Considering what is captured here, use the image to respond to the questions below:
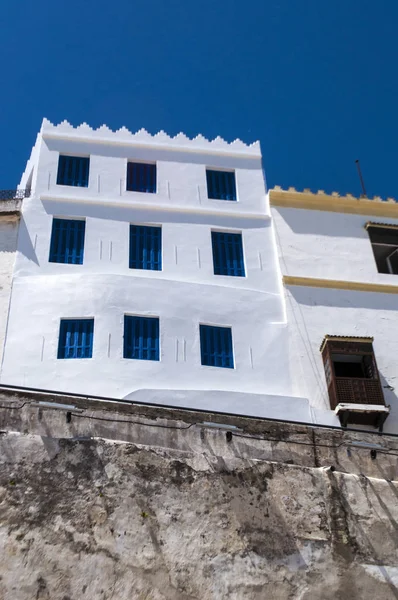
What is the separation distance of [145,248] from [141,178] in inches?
105

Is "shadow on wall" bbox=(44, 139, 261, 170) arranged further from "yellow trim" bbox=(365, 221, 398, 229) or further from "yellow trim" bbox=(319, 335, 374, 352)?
"yellow trim" bbox=(319, 335, 374, 352)

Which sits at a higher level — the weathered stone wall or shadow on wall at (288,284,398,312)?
shadow on wall at (288,284,398,312)

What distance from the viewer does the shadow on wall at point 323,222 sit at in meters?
21.4

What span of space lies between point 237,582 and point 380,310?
34.8 feet

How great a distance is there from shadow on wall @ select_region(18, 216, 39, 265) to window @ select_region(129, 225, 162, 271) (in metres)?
2.50

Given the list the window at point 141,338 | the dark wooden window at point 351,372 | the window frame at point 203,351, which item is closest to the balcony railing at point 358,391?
the dark wooden window at point 351,372

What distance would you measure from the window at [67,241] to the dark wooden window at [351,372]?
22.1 ft

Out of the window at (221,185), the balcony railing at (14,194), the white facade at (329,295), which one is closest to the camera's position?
the white facade at (329,295)

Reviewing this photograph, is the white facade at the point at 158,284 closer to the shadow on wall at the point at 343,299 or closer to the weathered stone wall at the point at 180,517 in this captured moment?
the shadow on wall at the point at 343,299

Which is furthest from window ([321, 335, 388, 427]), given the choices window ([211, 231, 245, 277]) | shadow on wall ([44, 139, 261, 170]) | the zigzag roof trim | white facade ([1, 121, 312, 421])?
the zigzag roof trim

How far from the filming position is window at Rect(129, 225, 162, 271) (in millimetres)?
19938

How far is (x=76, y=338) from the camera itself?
59.2 feet

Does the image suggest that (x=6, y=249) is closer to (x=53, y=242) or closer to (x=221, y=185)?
(x=53, y=242)

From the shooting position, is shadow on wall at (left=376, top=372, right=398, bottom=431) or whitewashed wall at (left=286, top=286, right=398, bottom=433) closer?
shadow on wall at (left=376, top=372, right=398, bottom=431)
